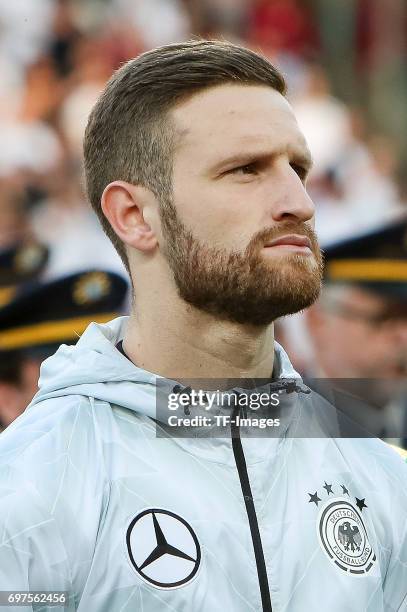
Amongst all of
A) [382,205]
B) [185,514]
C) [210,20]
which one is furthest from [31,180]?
[185,514]

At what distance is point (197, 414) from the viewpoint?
85.9 inches

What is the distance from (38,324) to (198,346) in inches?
116

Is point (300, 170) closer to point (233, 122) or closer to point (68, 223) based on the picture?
point (233, 122)

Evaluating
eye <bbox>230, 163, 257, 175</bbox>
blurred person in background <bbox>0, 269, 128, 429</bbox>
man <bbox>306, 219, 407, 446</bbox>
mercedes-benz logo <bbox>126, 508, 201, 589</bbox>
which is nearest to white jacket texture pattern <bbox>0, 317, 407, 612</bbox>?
mercedes-benz logo <bbox>126, 508, 201, 589</bbox>

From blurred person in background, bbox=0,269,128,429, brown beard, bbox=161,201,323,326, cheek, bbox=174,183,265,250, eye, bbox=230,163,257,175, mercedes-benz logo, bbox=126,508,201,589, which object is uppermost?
blurred person in background, bbox=0,269,128,429

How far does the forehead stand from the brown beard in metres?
0.15

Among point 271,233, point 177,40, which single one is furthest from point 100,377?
point 177,40

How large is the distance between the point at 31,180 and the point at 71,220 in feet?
1.63

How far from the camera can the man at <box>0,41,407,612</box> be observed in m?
1.98

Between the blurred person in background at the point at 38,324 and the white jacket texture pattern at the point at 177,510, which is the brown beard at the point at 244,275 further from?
the blurred person in background at the point at 38,324

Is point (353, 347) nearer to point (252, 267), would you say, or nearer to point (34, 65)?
point (252, 267)

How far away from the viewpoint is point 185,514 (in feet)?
6.72

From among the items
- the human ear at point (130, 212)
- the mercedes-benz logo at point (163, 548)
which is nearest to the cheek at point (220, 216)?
the human ear at point (130, 212)

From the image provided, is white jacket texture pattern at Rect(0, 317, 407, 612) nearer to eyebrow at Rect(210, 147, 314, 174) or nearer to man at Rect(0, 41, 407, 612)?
man at Rect(0, 41, 407, 612)
